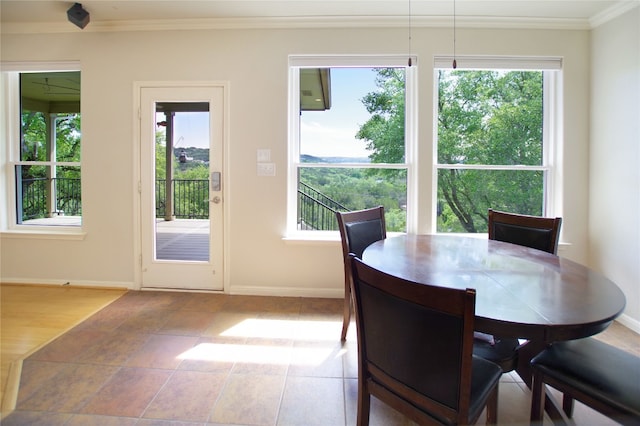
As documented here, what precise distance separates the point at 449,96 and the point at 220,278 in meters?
2.97

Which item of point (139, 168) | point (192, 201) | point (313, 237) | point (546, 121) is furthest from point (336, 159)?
point (546, 121)

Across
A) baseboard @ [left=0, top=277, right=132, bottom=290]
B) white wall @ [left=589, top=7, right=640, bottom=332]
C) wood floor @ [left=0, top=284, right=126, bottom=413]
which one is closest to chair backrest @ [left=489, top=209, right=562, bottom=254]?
white wall @ [left=589, top=7, right=640, bottom=332]

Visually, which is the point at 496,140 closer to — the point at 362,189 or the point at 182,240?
the point at 362,189

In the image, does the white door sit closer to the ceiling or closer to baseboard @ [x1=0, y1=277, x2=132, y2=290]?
baseboard @ [x1=0, y1=277, x2=132, y2=290]

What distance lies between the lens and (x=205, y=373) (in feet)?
6.27

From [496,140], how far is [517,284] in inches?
89.4

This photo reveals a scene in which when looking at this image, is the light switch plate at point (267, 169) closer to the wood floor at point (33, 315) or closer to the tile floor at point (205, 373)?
the tile floor at point (205, 373)

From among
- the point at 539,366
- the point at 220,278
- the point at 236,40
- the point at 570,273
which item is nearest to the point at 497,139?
the point at 570,273

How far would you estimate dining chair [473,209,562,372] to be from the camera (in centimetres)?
151

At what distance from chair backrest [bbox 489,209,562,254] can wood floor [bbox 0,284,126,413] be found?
3127 millimetres

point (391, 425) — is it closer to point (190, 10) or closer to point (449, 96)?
point (449, 96)

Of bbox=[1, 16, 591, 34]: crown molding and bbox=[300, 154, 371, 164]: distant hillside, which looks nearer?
bbox=[1, 16, 591, 34]: crown molding

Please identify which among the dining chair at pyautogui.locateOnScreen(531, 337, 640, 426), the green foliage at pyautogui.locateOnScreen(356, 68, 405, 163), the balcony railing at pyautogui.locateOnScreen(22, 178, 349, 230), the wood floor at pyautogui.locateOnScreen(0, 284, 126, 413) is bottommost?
the wood floor at pyautogui.locateOnScreen(0, 284, 126, 413)

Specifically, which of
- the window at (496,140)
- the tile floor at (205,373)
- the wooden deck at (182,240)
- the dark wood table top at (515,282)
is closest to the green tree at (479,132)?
the window at (496,140)
